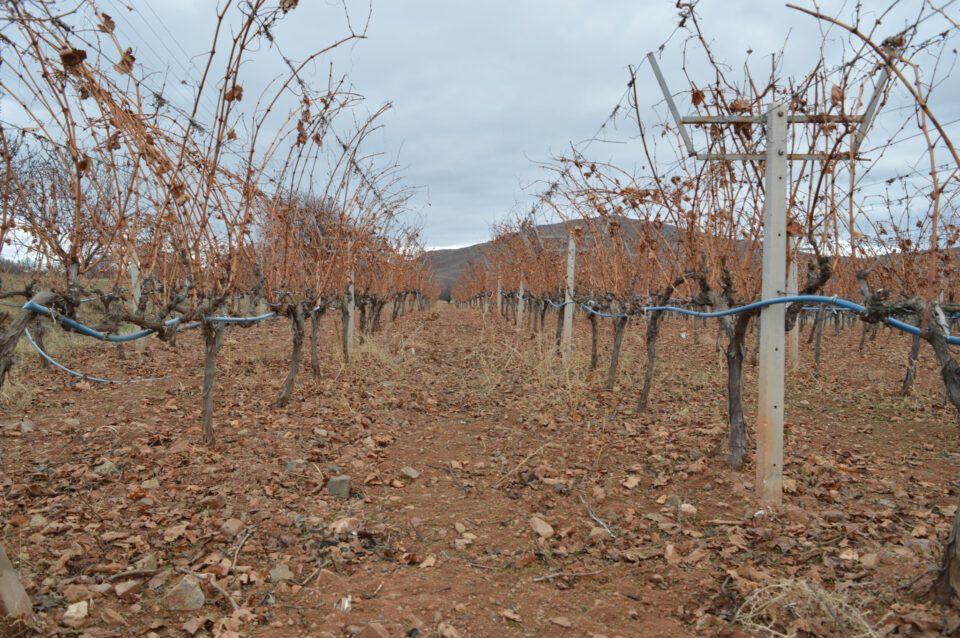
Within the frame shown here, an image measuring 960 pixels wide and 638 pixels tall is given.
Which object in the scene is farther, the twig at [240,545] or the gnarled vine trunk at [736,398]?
the gnarled vine trunk at [736,398]

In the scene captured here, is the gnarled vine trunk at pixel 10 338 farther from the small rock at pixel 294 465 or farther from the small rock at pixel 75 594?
the small rock at pixel 294 465

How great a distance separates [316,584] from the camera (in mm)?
2625

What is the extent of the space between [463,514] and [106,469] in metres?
2.49

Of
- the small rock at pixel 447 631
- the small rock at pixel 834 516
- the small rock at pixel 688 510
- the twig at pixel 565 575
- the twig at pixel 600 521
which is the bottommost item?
the twig at pixel 565 575

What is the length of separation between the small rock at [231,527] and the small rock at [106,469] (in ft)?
4.30

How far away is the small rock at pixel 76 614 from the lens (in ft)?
7.24

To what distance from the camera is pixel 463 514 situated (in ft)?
11.6

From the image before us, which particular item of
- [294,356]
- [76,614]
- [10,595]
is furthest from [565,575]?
[294,356]

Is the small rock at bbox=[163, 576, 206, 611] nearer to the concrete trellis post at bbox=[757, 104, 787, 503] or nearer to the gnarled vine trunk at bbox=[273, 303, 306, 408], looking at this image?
the concrete trellis post at bbox=[757, 104, 787, 503]

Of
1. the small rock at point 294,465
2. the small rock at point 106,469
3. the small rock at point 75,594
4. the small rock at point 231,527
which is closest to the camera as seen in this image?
the small rock at point 75,594

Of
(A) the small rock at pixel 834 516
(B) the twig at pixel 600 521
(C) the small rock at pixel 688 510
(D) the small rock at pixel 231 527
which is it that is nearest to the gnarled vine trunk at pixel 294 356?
(D) the small rock at pixel 231 527

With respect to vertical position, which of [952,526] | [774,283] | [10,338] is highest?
[774,283]

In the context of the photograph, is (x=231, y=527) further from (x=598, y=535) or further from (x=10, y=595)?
(x=598, y=535)

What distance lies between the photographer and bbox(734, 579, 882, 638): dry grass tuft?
2.00 metres
